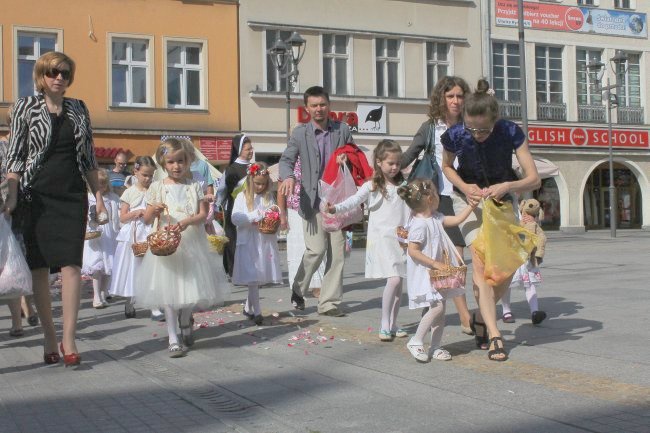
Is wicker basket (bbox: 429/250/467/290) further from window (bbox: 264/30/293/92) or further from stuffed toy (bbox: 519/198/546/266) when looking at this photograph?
window (bbox: 264/30/293/92)

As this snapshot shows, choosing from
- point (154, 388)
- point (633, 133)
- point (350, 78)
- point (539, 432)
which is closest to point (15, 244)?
point (154, 388)

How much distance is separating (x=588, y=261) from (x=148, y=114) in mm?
16053

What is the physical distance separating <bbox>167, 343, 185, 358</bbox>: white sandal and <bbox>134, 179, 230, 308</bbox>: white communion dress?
29 centimetres

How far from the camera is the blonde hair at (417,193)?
6.35 metres

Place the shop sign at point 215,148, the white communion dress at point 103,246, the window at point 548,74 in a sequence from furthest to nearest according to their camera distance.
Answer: the window at point 548,74 → the shop sign at point 215,148 → the white communion dress at point 103,246

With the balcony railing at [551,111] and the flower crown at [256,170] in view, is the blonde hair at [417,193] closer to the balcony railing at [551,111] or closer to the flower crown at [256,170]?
the flower crown at [256,170]

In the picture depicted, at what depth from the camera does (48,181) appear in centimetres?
640

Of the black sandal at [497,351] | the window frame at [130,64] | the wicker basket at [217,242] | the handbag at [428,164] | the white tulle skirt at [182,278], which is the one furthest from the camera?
the window frame at [130,64]

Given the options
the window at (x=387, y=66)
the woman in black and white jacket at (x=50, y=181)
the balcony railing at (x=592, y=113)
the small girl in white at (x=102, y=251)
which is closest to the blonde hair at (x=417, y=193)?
the woman in black and white jacket at (x=50, y=181)

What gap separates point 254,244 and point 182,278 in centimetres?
193

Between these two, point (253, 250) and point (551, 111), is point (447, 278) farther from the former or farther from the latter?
point (551, 111)

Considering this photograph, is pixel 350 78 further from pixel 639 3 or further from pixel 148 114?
pixel 639 3

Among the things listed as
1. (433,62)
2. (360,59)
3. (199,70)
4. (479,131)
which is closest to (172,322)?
(479,131)

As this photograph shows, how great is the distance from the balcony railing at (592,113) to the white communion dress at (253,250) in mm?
29694
